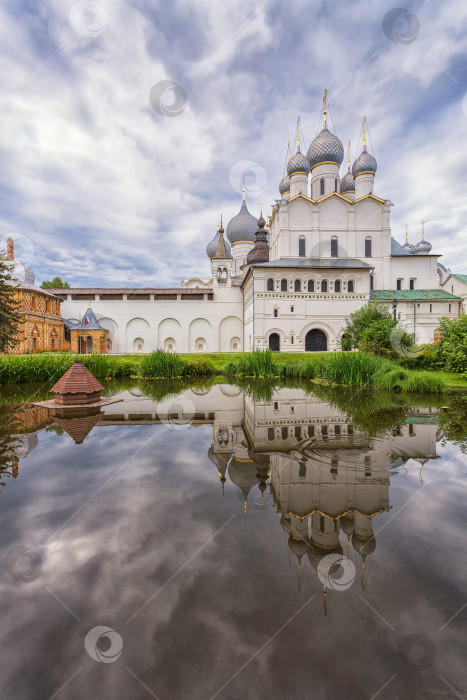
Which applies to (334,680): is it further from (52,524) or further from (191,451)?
(191,451)

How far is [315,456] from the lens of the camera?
3.66 m

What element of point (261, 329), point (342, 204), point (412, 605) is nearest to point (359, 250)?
point (342, 204)

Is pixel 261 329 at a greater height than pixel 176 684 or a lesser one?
greater

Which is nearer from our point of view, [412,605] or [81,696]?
[81,696]

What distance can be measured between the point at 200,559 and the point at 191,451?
2024mm

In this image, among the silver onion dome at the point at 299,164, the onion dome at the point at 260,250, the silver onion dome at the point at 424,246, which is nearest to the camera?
→ the silver onion dome at the point at 299,164

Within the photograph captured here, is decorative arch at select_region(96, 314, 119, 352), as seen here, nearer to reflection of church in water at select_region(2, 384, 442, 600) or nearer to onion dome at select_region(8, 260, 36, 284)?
onion dome at select_region(8, 260, 36, 284)

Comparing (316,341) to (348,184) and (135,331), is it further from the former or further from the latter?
(348,184)

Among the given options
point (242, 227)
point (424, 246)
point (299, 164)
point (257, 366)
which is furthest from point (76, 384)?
point (424, 246)

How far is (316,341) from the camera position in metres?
25.9

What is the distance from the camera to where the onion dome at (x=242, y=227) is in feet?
130

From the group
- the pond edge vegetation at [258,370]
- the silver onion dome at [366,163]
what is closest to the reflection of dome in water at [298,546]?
the pond edge vegetation at [258,370]

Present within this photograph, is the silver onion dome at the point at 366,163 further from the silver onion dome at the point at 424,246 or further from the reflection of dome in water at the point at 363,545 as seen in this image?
the reflection of dome in water at the point at 363,545

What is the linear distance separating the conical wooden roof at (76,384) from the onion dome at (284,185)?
31.5 meters
